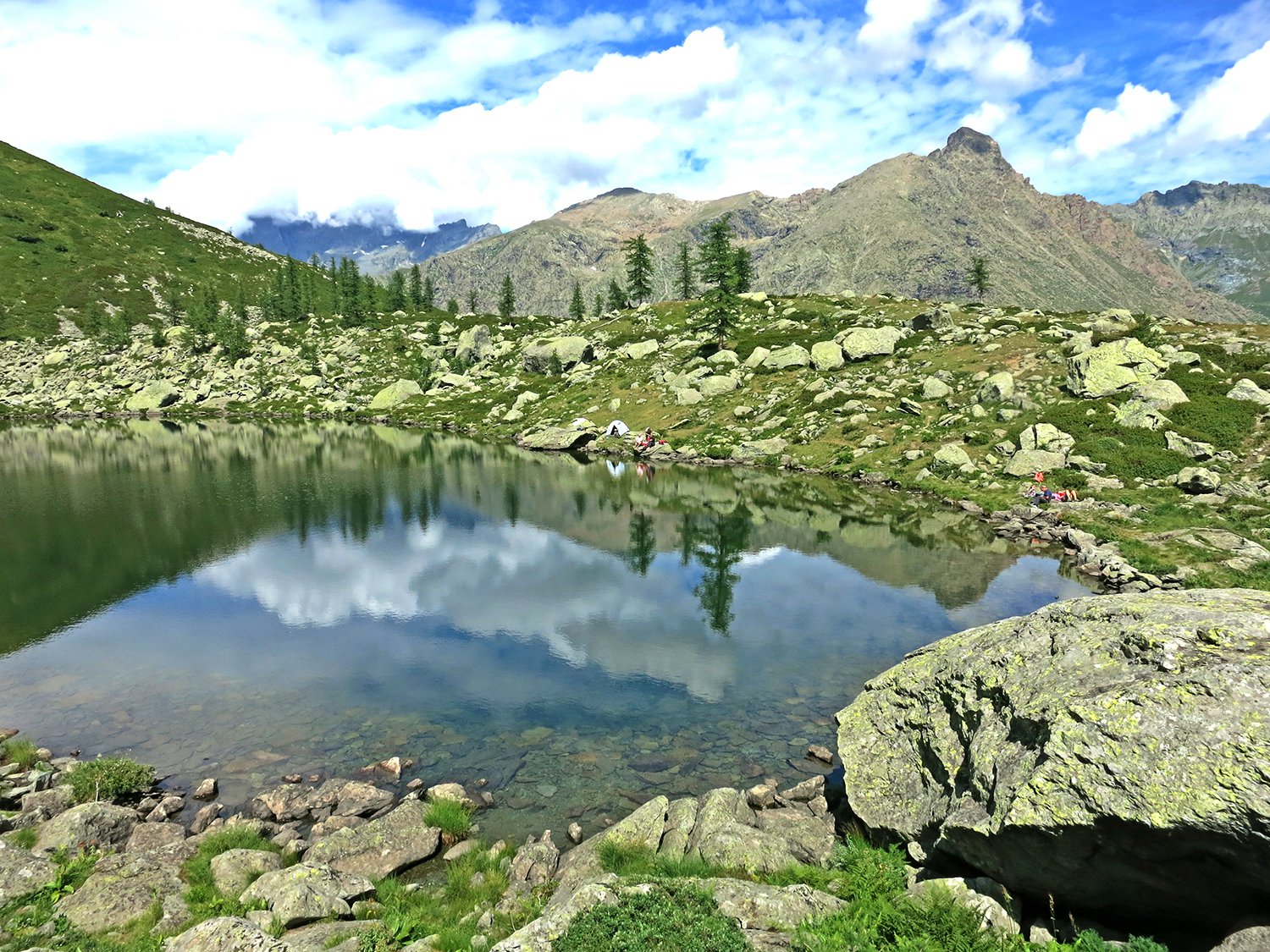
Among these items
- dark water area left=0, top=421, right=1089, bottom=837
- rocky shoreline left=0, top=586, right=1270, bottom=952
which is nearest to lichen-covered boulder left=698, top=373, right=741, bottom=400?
dark water area left=0, top=421, right=1089, bottom=837

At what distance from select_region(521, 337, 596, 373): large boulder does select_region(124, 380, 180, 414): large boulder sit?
96.7m

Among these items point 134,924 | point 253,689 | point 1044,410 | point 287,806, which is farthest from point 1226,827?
point 1044,410

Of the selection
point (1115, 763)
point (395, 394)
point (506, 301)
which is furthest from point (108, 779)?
point (506, 301)

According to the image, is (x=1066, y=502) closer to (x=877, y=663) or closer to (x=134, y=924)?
(x=877, y=663)

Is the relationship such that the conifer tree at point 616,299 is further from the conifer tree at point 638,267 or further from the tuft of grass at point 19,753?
the tuft of grass at point 19,753

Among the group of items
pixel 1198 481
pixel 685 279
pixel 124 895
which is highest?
pixel 685 279

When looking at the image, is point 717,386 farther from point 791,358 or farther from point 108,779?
point 108,779

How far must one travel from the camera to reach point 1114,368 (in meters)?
64.2

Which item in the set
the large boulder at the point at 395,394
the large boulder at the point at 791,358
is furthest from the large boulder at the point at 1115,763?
the large boulder at the point at 395,394

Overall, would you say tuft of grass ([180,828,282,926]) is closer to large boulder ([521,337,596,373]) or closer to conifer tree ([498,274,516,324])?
large boulder ([521,337,596,373])

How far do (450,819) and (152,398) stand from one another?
7255 inches

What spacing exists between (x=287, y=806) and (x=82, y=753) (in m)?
9.42

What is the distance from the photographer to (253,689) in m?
26.6

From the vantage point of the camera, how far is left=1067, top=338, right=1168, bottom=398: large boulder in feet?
206
